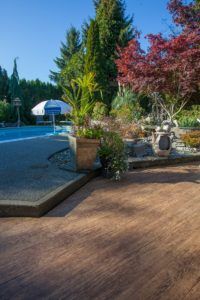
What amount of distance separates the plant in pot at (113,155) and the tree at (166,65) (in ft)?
15.2

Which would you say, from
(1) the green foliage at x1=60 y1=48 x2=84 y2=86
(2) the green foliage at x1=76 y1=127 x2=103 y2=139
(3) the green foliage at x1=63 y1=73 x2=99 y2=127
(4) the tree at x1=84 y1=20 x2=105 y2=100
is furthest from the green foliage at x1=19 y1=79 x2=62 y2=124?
(2) the green foliage at x1=76 y1=127 x2=103 y2=139

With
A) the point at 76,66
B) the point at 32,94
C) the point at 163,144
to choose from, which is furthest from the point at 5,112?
the point at 163,144

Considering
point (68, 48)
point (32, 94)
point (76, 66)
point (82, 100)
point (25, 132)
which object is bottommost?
point (25, 132)

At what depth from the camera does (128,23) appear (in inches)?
696

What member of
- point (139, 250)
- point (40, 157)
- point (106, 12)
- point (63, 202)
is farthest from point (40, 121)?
point (139, 250)

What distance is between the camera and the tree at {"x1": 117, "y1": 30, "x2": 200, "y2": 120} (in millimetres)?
8156

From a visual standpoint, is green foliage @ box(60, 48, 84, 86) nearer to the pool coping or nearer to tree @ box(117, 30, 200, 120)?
tree @ box(117, 30, 200, 120)

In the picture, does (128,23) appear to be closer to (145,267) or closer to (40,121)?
(40,121)

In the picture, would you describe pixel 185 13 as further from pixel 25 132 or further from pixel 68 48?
pixel 68 48

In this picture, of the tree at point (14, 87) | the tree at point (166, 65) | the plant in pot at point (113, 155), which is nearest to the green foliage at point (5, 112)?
the tree at point (14, 87)

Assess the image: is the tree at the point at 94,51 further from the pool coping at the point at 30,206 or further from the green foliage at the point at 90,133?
the pool coping at the point at 30,206

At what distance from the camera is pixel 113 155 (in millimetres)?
4371

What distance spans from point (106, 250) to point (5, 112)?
52.8ft

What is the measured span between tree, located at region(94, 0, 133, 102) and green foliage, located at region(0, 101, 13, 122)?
6.24 meters
